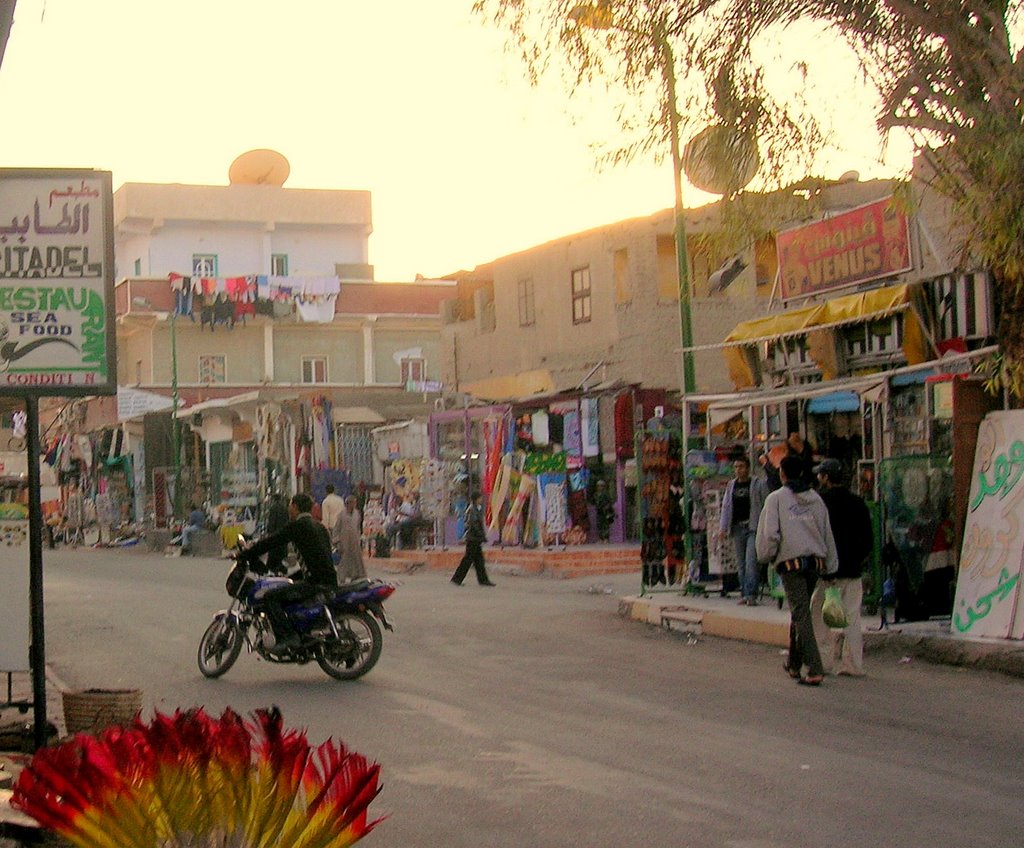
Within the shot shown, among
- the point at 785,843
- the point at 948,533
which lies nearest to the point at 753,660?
the point at 948,533

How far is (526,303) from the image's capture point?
3944 cm

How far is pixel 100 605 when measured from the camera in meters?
21.5

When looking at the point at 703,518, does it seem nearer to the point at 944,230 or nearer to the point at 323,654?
the point at 944,230

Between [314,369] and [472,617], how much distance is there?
44077mm

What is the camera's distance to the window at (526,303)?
39.2 m

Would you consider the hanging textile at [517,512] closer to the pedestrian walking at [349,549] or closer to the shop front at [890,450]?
the pedestrian walking at [349,549]

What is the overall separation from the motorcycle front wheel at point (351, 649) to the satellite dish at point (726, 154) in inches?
220

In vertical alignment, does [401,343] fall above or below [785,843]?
above

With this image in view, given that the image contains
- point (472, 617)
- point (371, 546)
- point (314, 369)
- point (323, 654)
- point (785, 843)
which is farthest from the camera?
point (314, 369)

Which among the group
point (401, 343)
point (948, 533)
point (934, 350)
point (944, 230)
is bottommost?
point (948, 533)

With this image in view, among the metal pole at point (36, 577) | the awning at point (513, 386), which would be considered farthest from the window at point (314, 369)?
the metal pole at point (36, 577)

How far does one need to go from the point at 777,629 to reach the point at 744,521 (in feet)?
9.71

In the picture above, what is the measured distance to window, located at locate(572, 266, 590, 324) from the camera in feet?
120

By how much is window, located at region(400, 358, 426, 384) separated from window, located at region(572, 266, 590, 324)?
2609 centimetres
